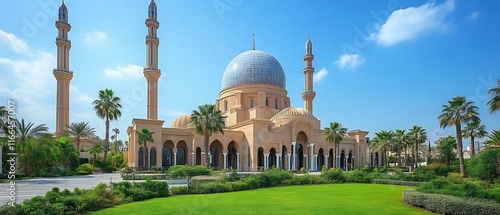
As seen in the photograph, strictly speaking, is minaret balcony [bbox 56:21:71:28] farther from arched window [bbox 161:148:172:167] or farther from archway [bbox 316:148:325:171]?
archway [bbox 316:148:325:171]

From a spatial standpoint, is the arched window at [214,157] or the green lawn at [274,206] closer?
the green lawn at [274,206]

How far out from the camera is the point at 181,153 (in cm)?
4684

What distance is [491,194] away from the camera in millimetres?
13719

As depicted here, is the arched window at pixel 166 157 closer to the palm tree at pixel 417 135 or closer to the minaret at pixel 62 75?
the minaret at pixel 62 75

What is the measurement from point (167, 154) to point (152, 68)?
1194 cm

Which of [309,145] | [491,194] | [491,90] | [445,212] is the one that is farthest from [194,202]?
[309,145]

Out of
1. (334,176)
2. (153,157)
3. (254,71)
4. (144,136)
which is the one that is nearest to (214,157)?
(153,157)

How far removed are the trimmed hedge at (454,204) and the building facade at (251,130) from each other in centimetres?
2548

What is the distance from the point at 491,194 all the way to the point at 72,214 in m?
16.6

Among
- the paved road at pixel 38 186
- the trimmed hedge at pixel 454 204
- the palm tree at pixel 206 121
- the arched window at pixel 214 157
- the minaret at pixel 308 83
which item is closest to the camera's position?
the trimmed hedge at pixel 454 204

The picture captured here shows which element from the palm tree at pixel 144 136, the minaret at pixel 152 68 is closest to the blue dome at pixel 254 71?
the minaret at pixel 152 68

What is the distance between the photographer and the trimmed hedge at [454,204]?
12055 millimetres

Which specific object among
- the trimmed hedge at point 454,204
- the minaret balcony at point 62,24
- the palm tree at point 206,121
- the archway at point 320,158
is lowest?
the archway at point 320,158

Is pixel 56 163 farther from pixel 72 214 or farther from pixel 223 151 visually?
pixel 72 214
